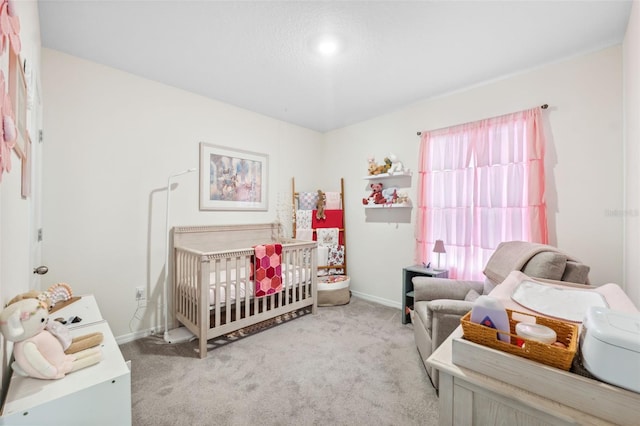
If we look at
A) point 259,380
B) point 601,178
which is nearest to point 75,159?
point 259,380

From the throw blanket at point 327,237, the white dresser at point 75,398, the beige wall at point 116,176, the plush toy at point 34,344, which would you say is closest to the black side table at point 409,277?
the throw blanket at point 327,237

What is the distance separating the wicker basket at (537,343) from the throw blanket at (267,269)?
2.00 m

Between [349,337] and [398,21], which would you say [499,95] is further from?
[349,337]

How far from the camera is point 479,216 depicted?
106 inches

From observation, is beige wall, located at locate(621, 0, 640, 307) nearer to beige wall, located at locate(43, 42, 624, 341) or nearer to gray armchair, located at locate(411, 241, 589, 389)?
beige wall, located at locate(43, 42, 624, 341)

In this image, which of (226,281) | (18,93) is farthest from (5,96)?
(226,281)

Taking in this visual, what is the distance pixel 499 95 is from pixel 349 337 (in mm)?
2735

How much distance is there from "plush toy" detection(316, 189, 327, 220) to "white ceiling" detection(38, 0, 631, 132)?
59.2 inches

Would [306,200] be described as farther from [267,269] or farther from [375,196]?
[267,269]

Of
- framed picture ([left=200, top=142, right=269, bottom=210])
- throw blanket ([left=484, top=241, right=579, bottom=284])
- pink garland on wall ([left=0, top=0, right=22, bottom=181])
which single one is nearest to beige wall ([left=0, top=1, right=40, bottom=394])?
pink garland on wall ([left=0, top=0, right=22, bottom=181])

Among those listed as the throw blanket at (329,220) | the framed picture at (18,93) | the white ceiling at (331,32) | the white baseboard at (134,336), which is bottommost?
the white baseboard at (134,336)

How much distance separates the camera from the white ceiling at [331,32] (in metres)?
1.69

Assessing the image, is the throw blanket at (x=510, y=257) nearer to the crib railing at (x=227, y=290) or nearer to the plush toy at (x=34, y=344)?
the crib railing at (x=227, y=290)

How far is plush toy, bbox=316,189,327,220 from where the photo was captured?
12.7ft
